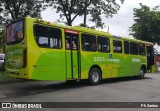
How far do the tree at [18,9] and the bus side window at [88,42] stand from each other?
36.3 feet

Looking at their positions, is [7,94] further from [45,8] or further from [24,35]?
[45,8]

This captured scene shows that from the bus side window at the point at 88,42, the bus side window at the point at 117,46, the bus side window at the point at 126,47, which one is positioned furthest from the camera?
the bus side window at the point at 126,47

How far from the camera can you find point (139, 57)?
2048 centimetres

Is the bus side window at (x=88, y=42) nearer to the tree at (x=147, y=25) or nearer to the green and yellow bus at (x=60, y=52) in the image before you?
the green and yellow bus at (x=60, y=52)

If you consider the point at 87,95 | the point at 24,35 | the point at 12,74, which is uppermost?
the point at 24,35

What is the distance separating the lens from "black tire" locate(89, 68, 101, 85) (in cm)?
1560

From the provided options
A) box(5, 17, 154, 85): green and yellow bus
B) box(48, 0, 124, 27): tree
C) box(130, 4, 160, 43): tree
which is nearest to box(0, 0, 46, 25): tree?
box(48, 0, 124, 27): tree

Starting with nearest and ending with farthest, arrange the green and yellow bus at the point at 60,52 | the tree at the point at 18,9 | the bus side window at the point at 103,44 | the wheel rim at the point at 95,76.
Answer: the green and yellow bus at the point at 60,52 → the wheel rim at the point at 95,76 → the bus side window at the point at 103,44 → the tree at the point at 18,9

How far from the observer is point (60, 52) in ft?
44.9

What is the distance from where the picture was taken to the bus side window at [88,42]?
598 inches

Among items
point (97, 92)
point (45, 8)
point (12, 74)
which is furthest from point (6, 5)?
point (97, 92)

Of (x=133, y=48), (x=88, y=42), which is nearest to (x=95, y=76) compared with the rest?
(x=88, y=42)

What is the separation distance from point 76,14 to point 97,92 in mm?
14570

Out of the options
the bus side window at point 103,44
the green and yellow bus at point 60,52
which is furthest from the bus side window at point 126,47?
the bus side window at point 103,44
